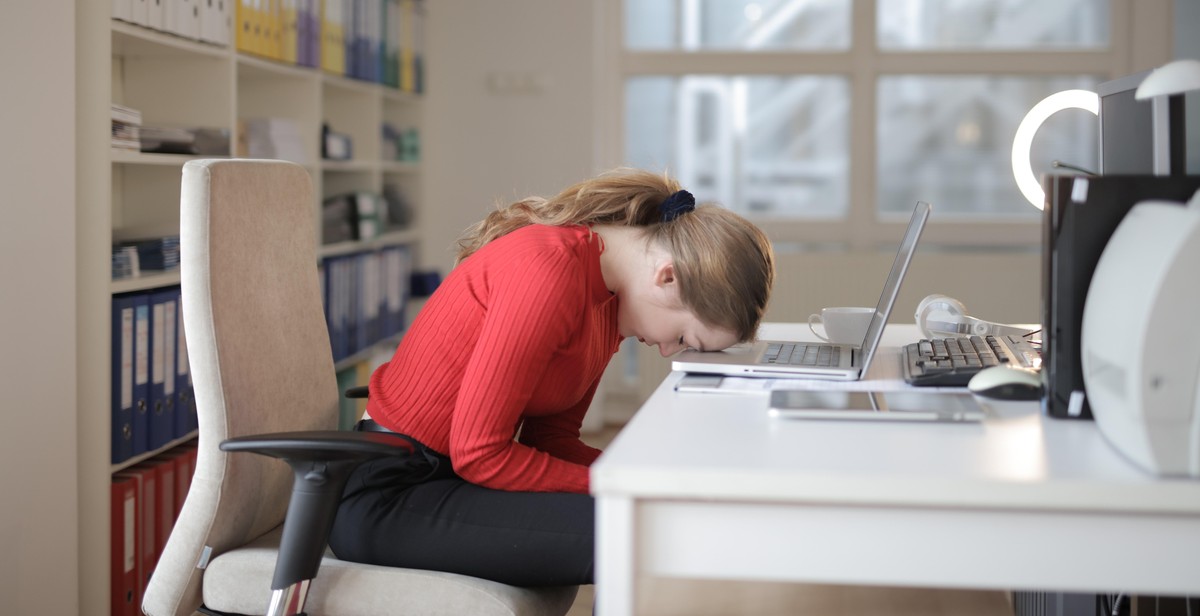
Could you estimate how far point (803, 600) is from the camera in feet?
4.50

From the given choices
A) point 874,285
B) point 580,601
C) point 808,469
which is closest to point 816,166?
point 874,285

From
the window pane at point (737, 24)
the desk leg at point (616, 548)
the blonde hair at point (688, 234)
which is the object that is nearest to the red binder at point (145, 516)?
the blonde hair at point (688, 234)

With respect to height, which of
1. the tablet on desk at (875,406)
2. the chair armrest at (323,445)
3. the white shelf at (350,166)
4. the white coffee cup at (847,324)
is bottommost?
the chair armrest at (323,445)

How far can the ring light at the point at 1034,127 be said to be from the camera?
76.1 inches

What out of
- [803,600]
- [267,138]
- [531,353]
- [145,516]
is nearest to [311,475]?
[531,353]

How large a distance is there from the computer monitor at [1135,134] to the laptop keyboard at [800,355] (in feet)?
1.47

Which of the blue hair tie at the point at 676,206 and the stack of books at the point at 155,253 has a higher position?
the blue hair tie at the point at 676,206

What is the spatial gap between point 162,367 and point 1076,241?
191 centimetres

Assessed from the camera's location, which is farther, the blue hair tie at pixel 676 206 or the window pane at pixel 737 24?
the window pane at pixel 737 24

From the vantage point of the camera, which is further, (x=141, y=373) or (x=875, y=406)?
(x=141, y=373)

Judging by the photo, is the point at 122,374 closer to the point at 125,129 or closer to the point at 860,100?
the point at 125,129

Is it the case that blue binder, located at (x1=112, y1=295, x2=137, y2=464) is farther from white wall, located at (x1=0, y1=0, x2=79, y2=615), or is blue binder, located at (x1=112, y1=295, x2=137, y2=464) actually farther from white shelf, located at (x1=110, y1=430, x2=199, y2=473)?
white wall, located at (x1=0, y1=0, x2=79, y2=615)

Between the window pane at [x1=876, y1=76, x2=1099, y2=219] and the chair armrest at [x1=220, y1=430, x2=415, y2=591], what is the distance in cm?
358

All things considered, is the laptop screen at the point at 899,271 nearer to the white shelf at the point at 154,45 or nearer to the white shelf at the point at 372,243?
the white shelf at the point at 154,45
